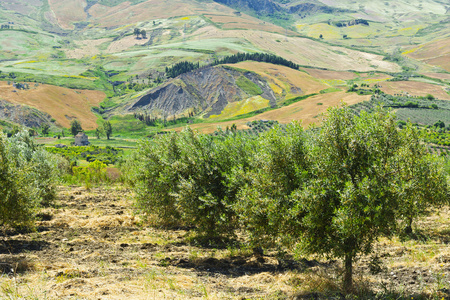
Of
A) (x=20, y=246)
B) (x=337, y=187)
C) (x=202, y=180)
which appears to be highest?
(x=337, y=187)

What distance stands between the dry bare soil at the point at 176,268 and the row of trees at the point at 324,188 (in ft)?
8.55

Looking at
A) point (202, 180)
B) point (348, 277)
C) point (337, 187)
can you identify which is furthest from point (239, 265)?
point (337, 187)

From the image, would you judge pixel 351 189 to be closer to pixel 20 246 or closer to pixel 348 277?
pixel 348 277

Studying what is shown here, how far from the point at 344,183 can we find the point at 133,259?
723 inches

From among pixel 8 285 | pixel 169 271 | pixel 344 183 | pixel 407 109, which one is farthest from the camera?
pixel 407 109

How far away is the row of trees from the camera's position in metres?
16.9

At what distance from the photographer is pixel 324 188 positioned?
18078mm

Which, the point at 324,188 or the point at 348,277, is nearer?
the point at 324,188

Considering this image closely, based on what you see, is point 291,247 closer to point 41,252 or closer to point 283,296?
point 283,296

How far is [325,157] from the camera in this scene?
62.4ft

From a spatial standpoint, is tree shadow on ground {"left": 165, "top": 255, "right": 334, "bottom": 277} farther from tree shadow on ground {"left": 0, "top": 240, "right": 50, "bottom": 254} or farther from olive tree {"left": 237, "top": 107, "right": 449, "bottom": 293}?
tree shadow on ground {"left": 0, "top": 240, "right": 50, "bottom": 254}

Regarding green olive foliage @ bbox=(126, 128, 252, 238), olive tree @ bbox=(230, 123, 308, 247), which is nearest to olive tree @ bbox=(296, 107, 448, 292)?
olive tree @ bbox=(230, 123, 308, 247)

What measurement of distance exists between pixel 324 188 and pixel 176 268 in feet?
45.0

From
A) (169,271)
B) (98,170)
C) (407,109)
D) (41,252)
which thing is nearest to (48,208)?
(41,252)
